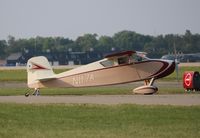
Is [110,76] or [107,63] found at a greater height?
[107,63]

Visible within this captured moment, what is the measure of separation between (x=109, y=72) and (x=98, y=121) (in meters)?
13.1

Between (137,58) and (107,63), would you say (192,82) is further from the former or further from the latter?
(107,63)

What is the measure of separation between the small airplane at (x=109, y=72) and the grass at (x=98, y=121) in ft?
27.1

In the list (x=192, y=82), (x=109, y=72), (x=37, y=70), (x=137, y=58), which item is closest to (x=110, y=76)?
(x=109, y=72)

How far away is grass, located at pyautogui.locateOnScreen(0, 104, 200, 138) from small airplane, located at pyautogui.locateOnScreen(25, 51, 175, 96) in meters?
8.26

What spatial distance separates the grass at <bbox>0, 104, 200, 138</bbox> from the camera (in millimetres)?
14055

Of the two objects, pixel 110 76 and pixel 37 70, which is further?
pixel 37 70

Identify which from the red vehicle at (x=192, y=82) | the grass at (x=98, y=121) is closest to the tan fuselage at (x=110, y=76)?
the red vehicle at (x=192, y=82)

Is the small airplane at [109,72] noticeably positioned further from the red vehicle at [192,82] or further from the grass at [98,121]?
the grass at [98,121]

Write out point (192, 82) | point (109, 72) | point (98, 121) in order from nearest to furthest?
point (98, 121)
point (109, 72)
point (192, 82)

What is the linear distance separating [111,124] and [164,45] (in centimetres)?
14911

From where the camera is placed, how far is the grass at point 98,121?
46.1ft

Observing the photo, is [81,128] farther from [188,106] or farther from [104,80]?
[104,80]

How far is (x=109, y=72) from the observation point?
29.6 m
